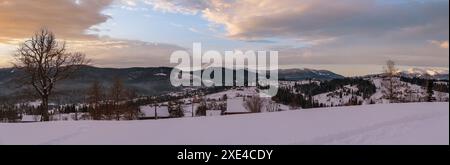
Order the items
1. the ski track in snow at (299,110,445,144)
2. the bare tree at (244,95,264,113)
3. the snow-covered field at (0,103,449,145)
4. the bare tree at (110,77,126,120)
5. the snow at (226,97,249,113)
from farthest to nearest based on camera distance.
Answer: the snow at (226,97,249,113)
the bare tree at (244,95,264,113)
the bare tree at (110,77,126,120)
the snow-covered field at (0,103,449,145)
the ski track in snow at (299,110,445,144)

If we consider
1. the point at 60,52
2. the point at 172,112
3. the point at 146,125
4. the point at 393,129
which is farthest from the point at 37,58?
the point at 172,112

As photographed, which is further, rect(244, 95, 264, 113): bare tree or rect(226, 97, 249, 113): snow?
rect(226, 97, 249, 113): snow

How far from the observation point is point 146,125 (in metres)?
19.2

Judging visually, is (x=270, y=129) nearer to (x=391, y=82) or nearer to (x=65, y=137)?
(x=65, y=137)

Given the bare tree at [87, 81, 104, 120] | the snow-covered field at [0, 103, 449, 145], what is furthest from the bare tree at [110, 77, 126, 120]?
the snow-covered field at [0, 103, 449, 145]

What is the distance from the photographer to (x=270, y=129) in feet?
54.9

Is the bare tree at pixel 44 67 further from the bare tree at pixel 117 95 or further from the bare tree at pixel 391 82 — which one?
the bare tree at pixel 391 82

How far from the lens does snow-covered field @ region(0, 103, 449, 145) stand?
13.8 meters

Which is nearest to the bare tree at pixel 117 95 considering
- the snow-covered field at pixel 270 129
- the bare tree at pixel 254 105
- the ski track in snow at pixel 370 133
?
the snow-covered field at pixel 270 129

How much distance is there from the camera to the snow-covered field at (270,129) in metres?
13.8

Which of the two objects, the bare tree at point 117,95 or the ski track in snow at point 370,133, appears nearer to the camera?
the ski track in snow at point 370,133

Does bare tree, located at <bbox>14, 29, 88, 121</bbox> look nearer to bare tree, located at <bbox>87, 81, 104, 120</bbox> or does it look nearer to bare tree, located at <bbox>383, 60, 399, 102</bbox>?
bare tree, located at <bbox>87, 81, 104, 120</bbox>

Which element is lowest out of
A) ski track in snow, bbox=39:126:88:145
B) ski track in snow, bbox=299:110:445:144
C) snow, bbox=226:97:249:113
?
snow, bbox=226:97:249:113

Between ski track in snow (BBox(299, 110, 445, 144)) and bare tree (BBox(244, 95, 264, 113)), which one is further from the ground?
ski track in snow (BBox(299, 110, 445, 144))
